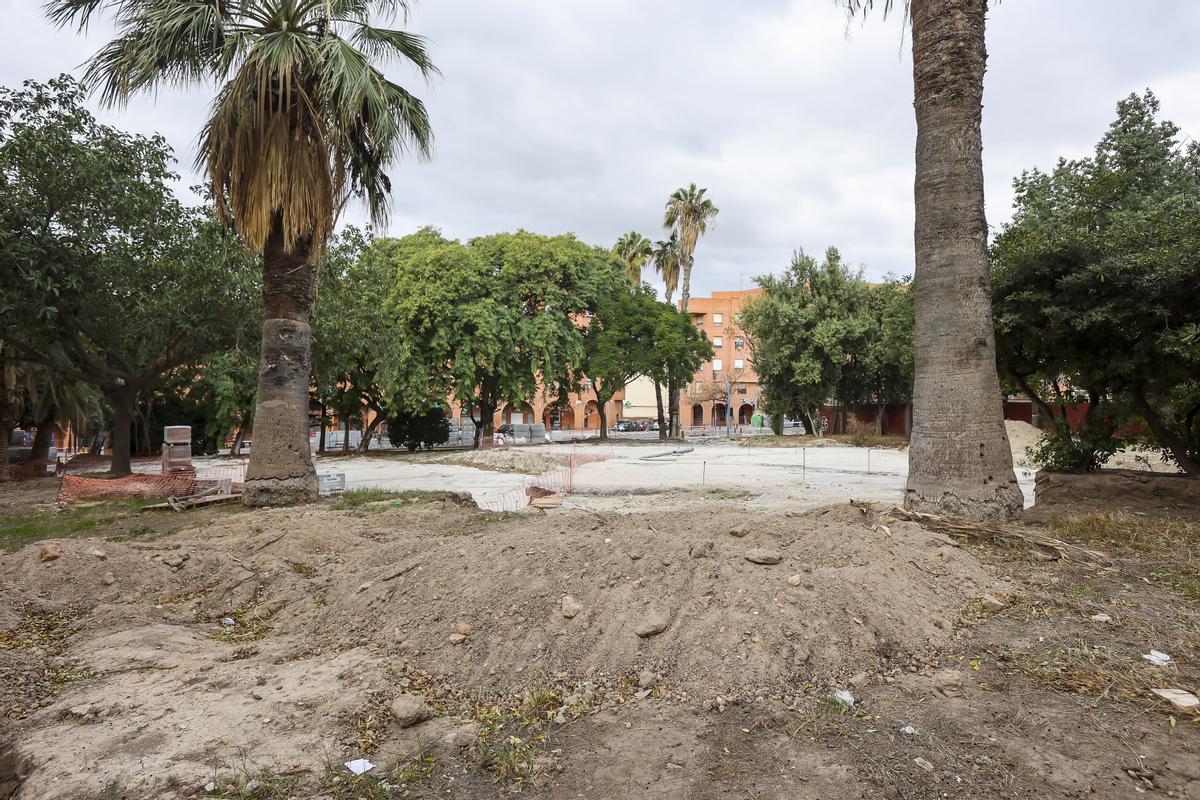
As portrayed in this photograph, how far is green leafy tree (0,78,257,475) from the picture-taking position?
38.4 feet

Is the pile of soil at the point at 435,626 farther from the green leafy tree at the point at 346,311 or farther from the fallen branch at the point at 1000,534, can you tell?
the green leafy tree at the point at 346,311

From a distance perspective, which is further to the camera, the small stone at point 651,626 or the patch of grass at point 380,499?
the patch of grass at point 380,499

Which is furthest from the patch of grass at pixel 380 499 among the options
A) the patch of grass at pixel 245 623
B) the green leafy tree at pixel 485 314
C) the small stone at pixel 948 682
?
the green leafy tree at pixel 485 314

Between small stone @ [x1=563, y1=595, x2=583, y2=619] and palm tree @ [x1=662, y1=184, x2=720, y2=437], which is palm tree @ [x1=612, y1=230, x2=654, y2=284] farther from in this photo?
small stone @ [x1=563, y1=595, x2=583, y2=619]

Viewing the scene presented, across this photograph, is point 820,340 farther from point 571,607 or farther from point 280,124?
point 571,607

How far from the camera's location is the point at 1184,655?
357 centimetres

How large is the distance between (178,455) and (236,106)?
13512 mm

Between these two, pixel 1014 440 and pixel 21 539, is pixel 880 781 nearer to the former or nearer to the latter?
pixel 21 539

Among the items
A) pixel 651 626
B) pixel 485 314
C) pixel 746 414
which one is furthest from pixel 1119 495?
pixel 746 414

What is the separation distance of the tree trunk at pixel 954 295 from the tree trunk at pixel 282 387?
8760 mm

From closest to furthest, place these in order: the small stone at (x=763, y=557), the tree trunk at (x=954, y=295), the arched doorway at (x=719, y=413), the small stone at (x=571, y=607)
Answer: the small stone at (x=571, y=607)
the small stone at (x=763, y=557)
the tree trunk at (x=954, y=295)
the arched doorway at (x=719, y=413)

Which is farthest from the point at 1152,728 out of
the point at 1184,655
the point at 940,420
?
the point at 940,420

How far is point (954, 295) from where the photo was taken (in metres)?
7.30

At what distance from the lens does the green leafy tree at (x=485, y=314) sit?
1152 inches
